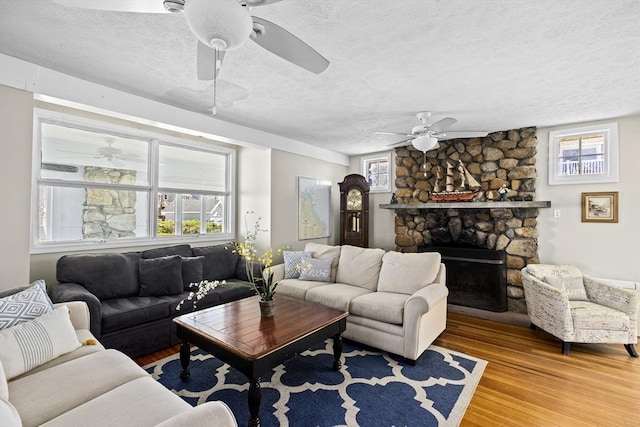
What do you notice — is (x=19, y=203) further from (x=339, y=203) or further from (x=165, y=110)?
(x=339, y=203)

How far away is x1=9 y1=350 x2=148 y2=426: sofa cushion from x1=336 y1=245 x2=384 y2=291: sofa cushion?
2.45 meters

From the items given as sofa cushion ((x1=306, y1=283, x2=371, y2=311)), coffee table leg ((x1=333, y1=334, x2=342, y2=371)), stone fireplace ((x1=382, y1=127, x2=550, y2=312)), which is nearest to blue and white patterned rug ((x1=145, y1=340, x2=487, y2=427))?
coffee table leg ((x1=333, y1=334, x2=342, y2=371))

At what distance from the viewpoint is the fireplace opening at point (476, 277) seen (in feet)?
13.7

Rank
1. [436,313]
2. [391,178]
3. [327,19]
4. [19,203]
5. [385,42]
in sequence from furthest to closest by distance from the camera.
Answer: [391,178] → [436,313] → [19,203] → [385,42] → [327,19]

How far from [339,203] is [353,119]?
2.33 meters

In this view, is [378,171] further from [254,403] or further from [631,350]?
[254,403]

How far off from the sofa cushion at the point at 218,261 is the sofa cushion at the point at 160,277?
0.51 metres

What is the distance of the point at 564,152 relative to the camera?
398cm

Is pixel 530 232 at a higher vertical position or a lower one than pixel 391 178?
lower

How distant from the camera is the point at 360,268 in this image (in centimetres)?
368

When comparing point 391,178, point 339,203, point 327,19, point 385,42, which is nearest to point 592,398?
point 385,42

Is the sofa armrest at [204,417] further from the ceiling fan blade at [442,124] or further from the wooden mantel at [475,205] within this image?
the wooden mantel at [475,205]

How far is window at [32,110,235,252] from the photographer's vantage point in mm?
3129

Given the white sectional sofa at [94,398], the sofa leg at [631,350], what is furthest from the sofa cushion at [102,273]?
the sofa leg at [631,350]
